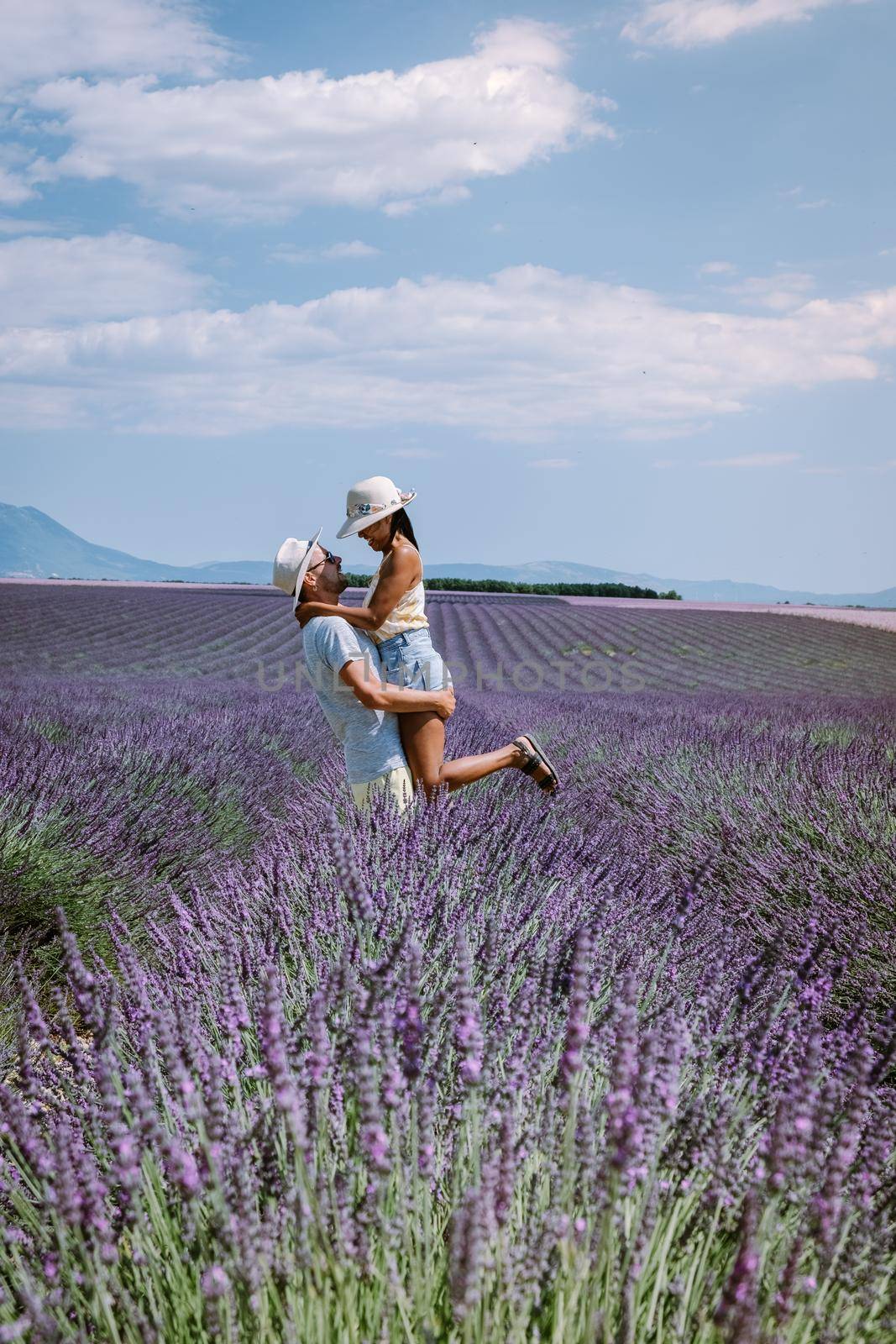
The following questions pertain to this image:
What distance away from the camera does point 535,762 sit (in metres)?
4.32

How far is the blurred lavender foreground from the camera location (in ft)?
3.66

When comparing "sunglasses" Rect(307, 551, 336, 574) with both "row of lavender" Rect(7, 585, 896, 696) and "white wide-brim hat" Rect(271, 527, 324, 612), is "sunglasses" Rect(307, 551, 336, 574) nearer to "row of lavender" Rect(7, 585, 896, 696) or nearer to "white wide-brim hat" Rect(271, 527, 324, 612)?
"white wide-brim hat" Rect(271, 527, 324, 612)

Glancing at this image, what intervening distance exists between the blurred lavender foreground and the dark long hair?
2.94ft

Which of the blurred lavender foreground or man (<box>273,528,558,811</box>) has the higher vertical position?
man (<box>273,528,558,811</box>)

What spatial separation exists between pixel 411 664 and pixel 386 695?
8.4 inches

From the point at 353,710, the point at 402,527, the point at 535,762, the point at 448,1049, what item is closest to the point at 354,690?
the point at 353,710

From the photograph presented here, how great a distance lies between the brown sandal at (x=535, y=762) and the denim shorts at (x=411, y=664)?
0.66 meters

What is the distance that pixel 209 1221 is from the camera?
4.44 feet

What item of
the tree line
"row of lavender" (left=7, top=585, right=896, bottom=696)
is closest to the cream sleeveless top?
"row of lavender" (left=7, top=585, right=896, bottom=696)

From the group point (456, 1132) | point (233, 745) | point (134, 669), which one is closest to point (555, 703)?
point (233, 745)

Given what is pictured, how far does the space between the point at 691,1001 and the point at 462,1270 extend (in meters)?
1.45

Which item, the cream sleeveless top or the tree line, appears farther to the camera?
the tree line

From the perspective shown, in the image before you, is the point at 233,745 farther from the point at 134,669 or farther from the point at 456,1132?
the point at 134,669

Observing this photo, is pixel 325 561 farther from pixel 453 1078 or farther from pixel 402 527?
pixel 453 1078
